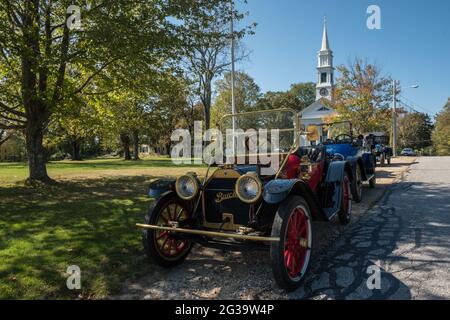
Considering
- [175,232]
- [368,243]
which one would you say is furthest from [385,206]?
[175,232]

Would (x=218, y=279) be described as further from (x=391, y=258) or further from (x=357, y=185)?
(x=357, y=185)

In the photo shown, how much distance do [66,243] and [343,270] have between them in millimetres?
3892

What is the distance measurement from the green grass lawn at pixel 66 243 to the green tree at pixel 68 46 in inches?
124

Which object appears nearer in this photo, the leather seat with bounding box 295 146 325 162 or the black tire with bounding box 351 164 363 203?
the leather seat with bounding box 295 146 325 162

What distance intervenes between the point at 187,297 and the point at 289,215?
4.48 ft

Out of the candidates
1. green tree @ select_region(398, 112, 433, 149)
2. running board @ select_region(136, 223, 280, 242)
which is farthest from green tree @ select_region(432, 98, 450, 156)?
running board @ select_region(136, 223, 280, 242)

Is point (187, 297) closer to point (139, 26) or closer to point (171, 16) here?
point (139, 26)

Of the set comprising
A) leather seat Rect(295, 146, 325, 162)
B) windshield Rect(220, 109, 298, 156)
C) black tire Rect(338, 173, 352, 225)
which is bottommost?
black tire Rect(338, 173, 352, 225)

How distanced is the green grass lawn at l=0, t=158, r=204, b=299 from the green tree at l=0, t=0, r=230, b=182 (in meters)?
3.16

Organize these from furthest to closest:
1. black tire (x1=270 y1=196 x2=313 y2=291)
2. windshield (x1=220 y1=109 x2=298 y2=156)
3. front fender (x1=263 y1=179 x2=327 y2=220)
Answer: windshield (x1=220 y1=109 x2=298 y2=156), front fender (x1=263 y1=179 x2=327 y2=220), black tire (x1=270 y1=196 x2=313 y2=291)

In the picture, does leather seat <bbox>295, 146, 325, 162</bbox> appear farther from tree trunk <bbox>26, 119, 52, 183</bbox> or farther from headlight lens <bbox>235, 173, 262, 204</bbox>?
tree trunk <bbox>26, 119, 52, 183</bbox>

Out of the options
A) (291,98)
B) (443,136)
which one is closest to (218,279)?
(443,136)

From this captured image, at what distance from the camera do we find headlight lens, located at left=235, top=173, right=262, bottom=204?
156 inches

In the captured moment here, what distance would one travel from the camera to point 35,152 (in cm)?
1213
